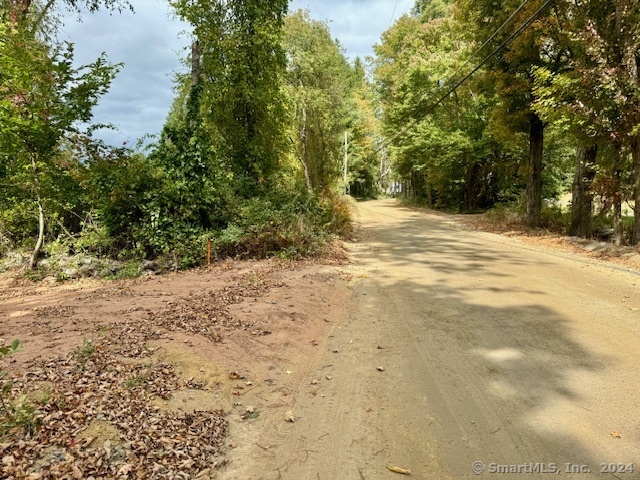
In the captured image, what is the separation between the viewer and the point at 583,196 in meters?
12.8

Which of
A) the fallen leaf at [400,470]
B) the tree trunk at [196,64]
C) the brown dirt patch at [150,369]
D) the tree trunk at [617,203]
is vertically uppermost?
the tree trunk at [196,64]

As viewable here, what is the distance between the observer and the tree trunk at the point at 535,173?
50.2 feet

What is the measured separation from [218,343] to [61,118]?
24.0 ft

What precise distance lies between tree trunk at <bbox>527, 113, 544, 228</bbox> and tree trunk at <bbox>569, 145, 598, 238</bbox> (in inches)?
89.4

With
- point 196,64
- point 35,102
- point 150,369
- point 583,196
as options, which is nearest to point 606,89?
point 583,196

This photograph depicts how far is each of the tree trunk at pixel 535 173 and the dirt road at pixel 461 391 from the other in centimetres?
930

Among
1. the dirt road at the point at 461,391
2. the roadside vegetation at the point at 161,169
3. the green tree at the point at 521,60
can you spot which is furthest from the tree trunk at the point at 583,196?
the roadside vegetation at the point at 161,169

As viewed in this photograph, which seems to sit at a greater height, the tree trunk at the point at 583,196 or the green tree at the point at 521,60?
the green tree at the point at 521,60

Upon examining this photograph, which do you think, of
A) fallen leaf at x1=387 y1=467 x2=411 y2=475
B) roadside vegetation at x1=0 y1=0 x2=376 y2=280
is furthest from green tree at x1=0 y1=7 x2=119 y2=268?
fallen leaf at x1=387 y1=467 x2=411 y2=475

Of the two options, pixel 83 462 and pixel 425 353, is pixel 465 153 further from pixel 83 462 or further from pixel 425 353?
pixel 83 462

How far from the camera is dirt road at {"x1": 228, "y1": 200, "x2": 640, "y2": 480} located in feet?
9.12

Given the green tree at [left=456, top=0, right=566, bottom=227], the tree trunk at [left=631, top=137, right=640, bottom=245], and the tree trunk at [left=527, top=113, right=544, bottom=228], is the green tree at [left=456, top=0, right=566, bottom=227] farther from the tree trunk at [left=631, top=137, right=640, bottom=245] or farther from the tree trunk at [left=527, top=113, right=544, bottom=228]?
the tree trunk at [left=631, top=137, right=640, bottom=245]

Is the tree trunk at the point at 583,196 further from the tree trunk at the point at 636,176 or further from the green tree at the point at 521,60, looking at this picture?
the tree trunk at the point at 636,176

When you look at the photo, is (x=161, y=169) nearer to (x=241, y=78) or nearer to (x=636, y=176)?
(x=241, y=78)
